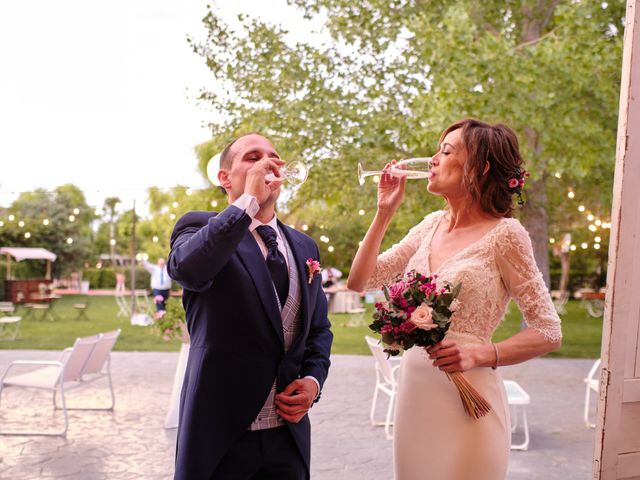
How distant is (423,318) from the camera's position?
1953 millimetres

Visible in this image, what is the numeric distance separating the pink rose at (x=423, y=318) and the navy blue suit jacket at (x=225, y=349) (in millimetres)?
421

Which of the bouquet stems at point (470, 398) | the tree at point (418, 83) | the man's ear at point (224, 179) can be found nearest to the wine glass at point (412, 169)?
the man's ear at point (224, 179)

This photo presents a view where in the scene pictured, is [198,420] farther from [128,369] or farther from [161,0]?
[161,0]

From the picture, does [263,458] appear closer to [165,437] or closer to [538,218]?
[165,437]

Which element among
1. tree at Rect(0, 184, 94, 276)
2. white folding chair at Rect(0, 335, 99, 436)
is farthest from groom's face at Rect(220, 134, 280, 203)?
tree at Rect(0, 184, 94, 276)

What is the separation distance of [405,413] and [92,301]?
2563cm

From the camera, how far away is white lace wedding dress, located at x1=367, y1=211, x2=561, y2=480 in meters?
2.11

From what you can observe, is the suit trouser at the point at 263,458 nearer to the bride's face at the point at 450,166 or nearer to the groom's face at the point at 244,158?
the groom's face at the point at 244,158

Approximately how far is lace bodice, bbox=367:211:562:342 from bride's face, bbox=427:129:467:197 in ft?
0.67

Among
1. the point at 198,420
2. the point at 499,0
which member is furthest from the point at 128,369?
the point at 499,0

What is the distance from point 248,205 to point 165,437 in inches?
203

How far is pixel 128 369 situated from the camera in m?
10.3

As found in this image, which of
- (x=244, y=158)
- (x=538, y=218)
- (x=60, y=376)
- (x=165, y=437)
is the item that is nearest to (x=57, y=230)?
(x=538, y=218)

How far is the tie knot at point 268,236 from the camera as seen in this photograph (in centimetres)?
221
